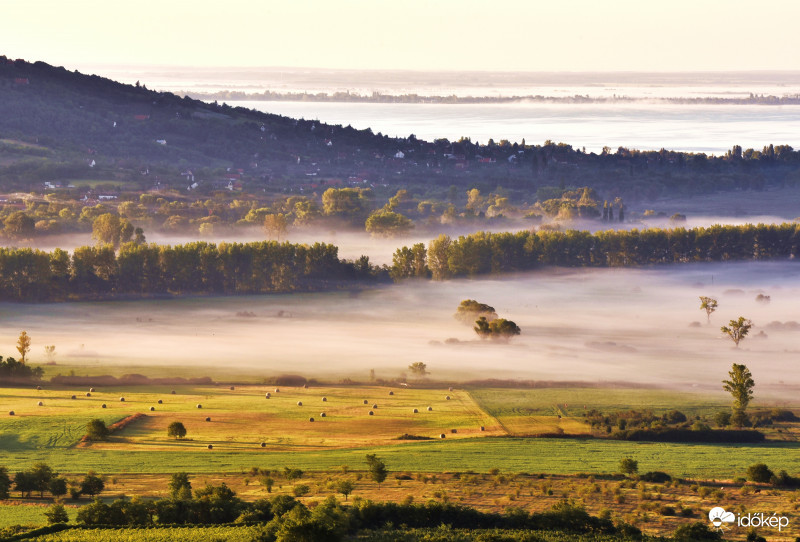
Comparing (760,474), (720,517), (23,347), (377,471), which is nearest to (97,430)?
(377,471)

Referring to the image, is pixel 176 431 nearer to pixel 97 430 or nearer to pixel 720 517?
pixel 97 430

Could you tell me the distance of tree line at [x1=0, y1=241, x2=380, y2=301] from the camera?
605ft

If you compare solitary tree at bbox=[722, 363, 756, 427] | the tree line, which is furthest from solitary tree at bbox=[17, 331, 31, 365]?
solitary tree at bbox=[722, 363, 756, 427]

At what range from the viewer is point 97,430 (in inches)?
3735

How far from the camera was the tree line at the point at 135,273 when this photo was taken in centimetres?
18438

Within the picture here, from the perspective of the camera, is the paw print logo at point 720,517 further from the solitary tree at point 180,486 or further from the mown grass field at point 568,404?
the solitary tree at point 180,486

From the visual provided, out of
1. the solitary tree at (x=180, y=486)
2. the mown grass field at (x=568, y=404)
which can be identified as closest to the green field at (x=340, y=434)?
the mown grass field at (x=568, y=404)

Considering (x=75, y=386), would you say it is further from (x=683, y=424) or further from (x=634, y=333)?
(x=634, y=333)

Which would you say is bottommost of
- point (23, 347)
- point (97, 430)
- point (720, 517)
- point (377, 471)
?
point (23, 347)

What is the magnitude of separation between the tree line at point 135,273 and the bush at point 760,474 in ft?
406

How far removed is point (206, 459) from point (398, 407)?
2555cm

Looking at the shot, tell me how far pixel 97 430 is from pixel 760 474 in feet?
174

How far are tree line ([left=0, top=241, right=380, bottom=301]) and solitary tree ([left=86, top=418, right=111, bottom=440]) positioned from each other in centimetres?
9237

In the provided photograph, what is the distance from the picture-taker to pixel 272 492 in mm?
77750
